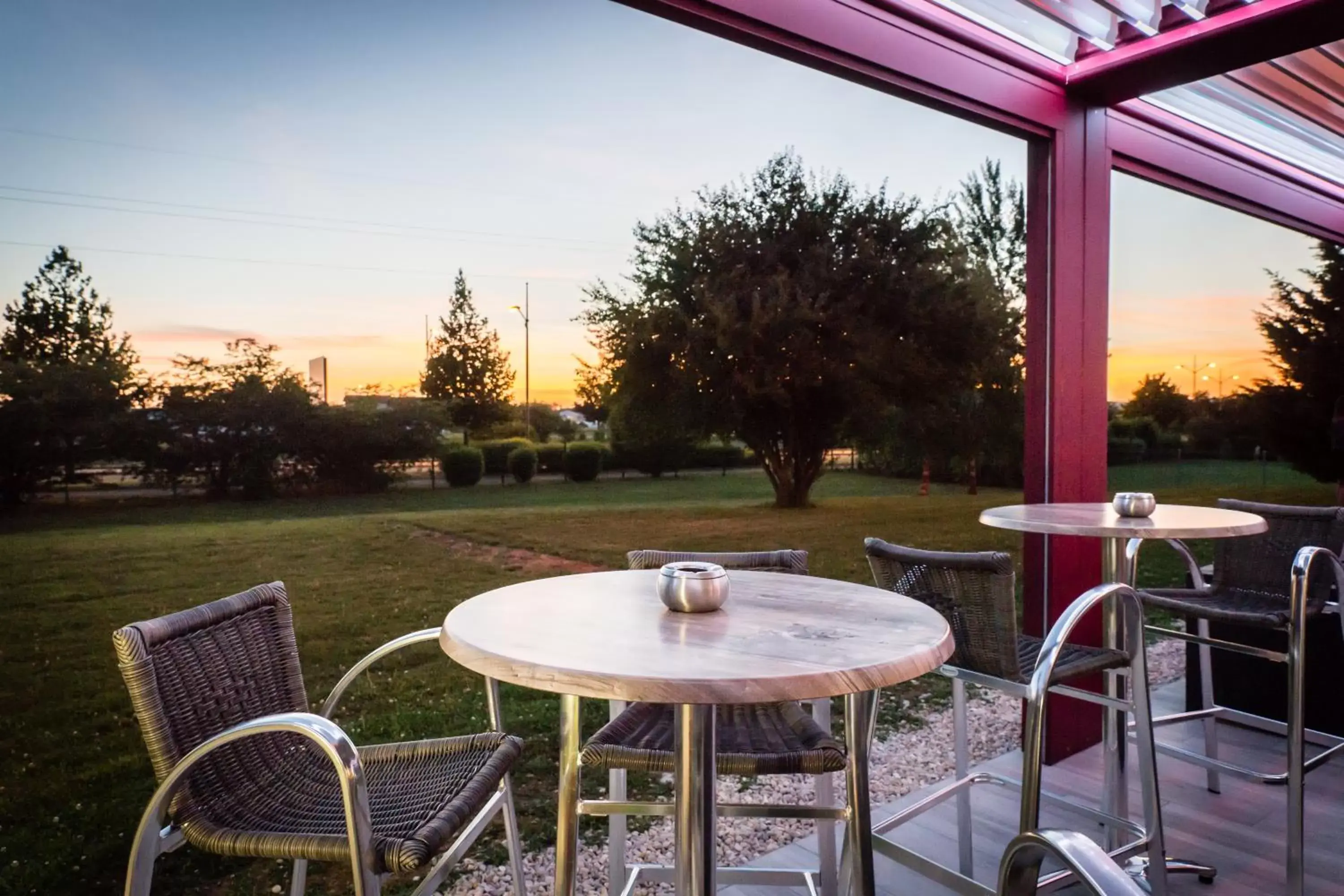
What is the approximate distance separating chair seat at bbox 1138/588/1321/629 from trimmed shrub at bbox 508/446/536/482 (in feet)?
7.18

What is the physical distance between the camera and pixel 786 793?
3.02 meters

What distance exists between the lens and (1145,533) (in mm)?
2258

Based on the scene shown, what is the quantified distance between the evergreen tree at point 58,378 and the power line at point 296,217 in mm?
165

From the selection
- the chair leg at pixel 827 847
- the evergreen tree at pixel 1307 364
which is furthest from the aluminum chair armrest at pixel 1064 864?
the evergreen tree at pixel 1307 364

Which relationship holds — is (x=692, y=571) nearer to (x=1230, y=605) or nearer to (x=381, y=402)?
(x=381, y=402)

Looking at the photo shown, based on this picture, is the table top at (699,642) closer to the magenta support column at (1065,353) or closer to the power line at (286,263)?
the power line at (286,263)

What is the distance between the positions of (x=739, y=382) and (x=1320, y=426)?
541cm

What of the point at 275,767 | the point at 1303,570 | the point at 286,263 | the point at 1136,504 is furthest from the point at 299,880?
the point at 1303,570

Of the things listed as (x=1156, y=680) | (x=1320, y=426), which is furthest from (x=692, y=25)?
(x=1320, y=426)

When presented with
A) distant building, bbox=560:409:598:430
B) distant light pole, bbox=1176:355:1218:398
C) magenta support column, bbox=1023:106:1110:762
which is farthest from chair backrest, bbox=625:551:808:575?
distant light pole, bbox=1176:355:1218:398

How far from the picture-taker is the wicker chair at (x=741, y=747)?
1.62 m

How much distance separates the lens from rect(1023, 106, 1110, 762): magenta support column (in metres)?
3.35

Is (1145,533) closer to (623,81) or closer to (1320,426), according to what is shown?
(623,81)

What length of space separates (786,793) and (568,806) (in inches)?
66.3
